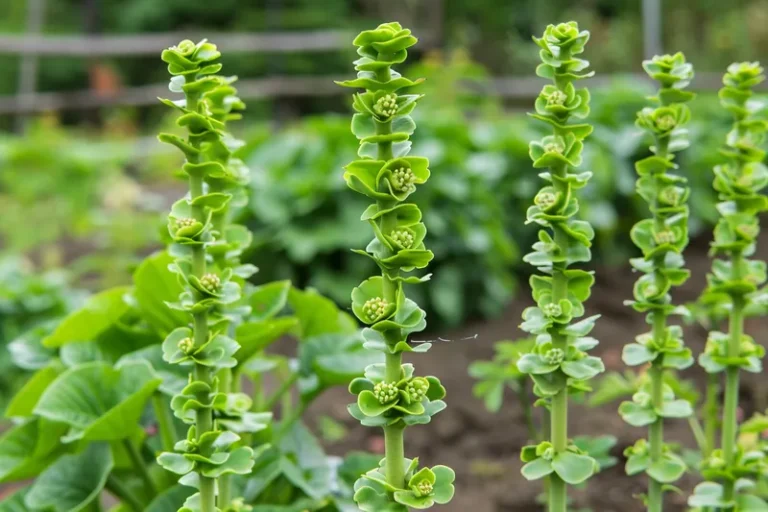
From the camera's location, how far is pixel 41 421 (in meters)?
1.64

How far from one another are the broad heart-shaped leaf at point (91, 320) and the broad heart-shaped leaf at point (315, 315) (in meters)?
0.36

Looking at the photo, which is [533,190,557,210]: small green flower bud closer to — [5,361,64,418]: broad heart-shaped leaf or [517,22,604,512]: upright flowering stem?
[517,22,604,512]: upright flowering stem

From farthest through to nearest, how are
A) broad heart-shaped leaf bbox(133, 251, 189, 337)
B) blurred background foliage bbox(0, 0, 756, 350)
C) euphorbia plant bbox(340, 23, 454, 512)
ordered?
blurred background foliage bbox(0, 0, 756, 350)
broad heart-shaped leaf bbox(133, 251, 189, 337)
euphorbia plant bbox(340, 23, 454, 512)

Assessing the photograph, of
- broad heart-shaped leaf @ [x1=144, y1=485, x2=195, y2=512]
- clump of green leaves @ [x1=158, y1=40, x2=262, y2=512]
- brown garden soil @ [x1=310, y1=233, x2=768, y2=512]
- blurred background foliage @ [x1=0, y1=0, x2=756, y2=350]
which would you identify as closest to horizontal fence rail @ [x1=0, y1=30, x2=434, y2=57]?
blurred background foliage @ [x1=0, y1=0, x2=756, y2=350]

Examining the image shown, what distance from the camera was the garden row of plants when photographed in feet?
3.52

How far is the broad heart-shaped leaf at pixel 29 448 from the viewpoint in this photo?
5.41 feet

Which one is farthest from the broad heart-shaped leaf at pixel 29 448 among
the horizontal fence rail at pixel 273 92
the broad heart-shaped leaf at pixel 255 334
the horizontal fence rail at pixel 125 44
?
the horizontal fence rail at pixel 125 44

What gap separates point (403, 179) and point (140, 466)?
0.94 meters

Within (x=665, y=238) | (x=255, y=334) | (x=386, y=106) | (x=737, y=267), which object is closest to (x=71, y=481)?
(x=255, y=334)

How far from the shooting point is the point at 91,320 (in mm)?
1804

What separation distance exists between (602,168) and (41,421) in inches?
131

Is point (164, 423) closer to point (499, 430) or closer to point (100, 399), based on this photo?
point (100, 399)

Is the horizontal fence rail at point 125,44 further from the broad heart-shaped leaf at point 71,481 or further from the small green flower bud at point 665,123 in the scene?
the small green flower bud at point 665,123

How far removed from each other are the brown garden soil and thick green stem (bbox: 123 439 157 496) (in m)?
0.88
